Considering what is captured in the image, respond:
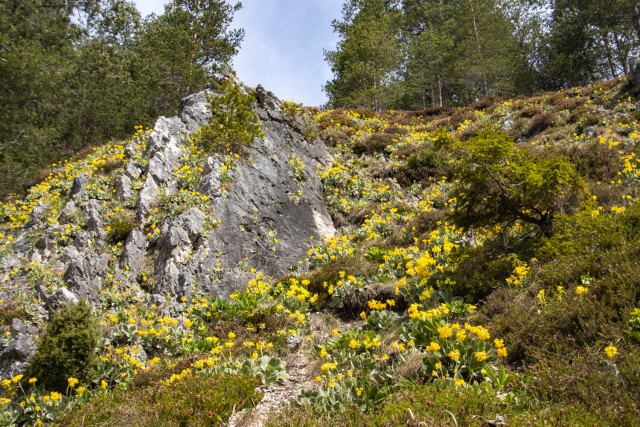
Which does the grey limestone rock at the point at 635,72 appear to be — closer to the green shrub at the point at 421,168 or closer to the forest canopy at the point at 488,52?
the green shrub at the point at 421,168

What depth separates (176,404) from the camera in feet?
13.8

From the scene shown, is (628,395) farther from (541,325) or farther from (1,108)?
(1,108)

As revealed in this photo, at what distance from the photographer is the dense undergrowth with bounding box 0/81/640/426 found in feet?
11.8

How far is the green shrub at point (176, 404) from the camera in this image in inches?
161

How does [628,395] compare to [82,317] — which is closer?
[628,395]

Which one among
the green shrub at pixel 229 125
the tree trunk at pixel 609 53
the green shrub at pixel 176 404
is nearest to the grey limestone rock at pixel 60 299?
the green shrub at pixel 176 404

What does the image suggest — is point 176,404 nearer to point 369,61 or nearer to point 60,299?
point 60,299

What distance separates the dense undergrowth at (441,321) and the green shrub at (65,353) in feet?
0.41

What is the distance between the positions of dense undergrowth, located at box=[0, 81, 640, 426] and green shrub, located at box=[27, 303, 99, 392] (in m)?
0.12

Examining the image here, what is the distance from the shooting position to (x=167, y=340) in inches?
248

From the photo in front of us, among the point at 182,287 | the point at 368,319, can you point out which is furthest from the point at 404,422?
the point at 182,287

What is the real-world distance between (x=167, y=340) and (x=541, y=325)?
5.28 metres

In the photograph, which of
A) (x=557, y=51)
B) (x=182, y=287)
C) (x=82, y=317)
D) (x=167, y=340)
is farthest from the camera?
(x=557, y=51)

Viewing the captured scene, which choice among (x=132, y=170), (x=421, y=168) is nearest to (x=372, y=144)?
(x=421, y=168)
